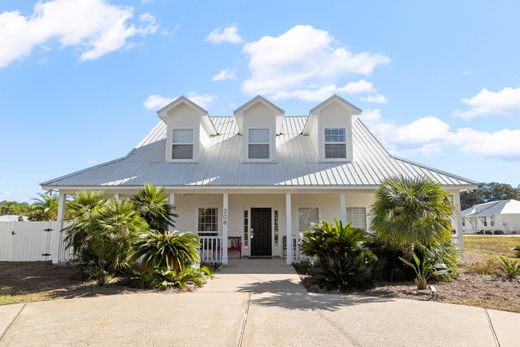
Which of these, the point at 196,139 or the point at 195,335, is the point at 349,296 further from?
the point at 196,139

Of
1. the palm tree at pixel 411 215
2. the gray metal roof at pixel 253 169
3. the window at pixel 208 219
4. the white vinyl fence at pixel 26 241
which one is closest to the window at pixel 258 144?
the gray metal roof at pixel 253 169

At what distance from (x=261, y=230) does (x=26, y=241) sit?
32.5 ft

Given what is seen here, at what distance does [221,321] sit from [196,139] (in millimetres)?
10948

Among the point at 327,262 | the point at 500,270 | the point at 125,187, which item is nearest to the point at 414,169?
the point at 500,270

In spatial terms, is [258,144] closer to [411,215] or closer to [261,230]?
[261,230]

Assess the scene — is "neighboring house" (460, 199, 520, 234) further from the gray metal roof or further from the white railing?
the white railing

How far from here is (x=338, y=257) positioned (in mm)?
9109

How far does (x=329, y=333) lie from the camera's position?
5.25m

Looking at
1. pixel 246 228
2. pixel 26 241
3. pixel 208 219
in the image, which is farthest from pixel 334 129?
pixel 26 241

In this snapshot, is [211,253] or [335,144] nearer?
[211,253]

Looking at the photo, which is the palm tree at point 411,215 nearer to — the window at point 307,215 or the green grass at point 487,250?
the window at point 307,215

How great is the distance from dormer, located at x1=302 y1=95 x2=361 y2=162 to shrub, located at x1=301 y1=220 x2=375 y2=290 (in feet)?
20.9

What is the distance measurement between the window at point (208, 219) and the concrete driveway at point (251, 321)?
26.4 ft

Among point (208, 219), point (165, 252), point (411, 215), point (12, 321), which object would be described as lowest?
point (12, 321)
